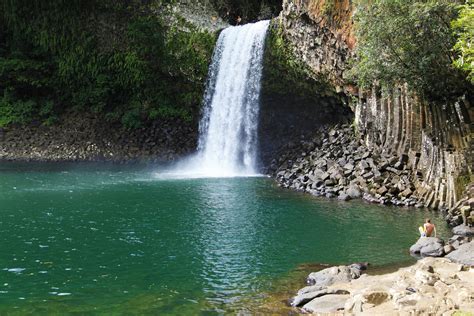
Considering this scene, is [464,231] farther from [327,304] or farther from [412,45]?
[327,304]

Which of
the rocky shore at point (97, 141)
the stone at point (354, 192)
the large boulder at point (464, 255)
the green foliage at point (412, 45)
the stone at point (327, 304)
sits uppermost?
the green foliage at point (412, 45)

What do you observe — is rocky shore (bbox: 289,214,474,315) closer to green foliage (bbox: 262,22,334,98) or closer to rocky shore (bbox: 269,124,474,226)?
rocky shore (bbox: 269,124,474,226)

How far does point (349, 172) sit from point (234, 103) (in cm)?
1249

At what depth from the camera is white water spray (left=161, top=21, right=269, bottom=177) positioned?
36.8 m

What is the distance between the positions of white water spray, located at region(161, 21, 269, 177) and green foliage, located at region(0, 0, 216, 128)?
3428mm

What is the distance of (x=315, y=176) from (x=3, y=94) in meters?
29.3


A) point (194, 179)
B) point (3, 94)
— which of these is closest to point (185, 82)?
point (194, 179)

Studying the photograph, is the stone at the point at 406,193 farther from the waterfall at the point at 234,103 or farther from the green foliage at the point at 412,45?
the waterfall at the point at 234,103

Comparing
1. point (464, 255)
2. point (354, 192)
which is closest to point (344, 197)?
point (354, 192)

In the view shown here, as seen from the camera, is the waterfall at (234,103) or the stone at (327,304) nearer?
the stone at (327,304)

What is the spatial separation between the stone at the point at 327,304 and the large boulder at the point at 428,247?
514 cm

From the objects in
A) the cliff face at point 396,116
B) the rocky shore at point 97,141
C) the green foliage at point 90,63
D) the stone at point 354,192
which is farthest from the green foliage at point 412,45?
the green foliage at point 90,63

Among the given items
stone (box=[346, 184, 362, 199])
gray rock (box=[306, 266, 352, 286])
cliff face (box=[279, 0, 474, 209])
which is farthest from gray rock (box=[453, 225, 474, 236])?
stone (box=[346, 184, 362, 199])

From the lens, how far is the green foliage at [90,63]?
41688 mm
